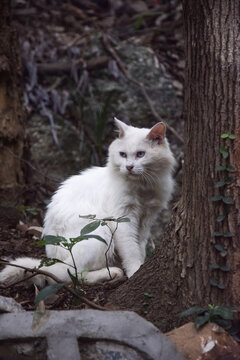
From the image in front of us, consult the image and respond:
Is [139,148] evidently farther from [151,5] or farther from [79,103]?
[151,5]

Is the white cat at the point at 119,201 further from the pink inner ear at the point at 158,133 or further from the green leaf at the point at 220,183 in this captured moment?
the green leaf at the point at 220,183

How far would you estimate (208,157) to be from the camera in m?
2.79

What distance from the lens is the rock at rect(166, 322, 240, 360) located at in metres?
2.59

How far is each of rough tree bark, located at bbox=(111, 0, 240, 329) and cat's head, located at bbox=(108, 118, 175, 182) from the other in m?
1.38

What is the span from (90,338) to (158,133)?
2261mm

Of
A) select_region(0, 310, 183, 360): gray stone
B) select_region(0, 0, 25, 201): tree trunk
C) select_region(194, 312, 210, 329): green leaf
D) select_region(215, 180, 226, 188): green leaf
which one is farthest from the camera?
select_region(0, 0, 25, 201): tree trunk

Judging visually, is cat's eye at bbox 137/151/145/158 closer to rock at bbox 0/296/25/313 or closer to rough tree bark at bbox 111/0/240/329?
rough tree bark at bbox 111/0/240/329

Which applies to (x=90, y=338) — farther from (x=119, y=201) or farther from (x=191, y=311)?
(x=119, y=201)

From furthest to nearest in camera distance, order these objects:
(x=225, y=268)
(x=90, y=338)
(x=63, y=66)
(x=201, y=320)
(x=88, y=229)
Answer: (x=63, y=66), (x=88, y=229), (x=225, y=268), (x=201, y=320), (x=90, y=338)

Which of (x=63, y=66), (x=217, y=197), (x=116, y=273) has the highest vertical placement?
(x=63, y=66)

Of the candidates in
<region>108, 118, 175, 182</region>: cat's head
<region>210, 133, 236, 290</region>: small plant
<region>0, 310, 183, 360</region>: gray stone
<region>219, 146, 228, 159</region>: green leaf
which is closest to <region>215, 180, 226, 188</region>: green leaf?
<region>210, 133, 236, 290</region>: small plant

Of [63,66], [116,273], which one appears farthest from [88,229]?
[63,66]

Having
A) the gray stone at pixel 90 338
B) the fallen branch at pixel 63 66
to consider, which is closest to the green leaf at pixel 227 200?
the gray stone at pixel 90 338

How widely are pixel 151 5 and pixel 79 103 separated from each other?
320 centimetres
